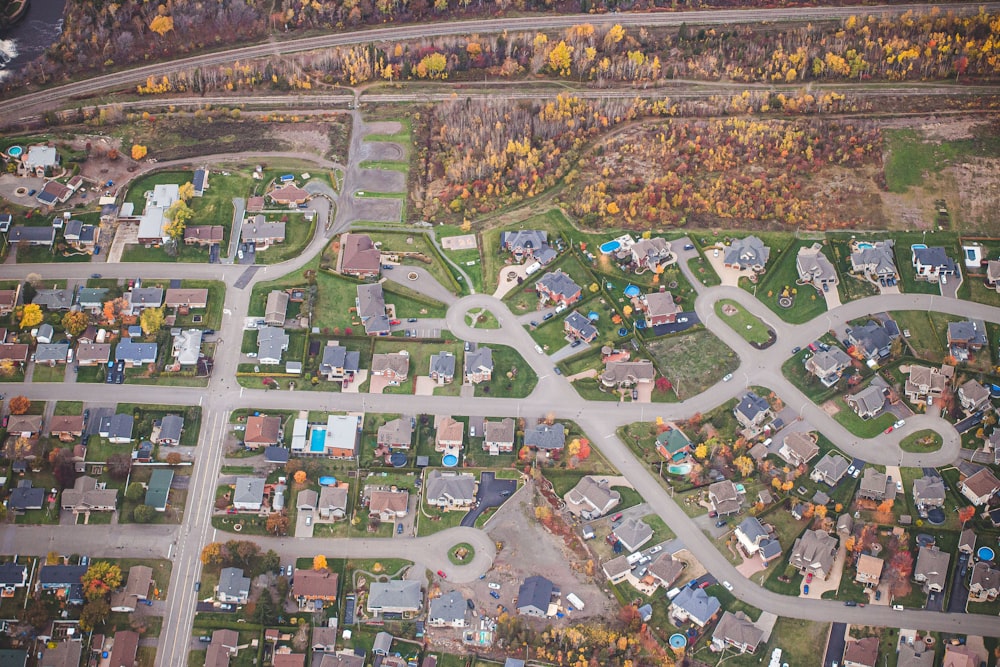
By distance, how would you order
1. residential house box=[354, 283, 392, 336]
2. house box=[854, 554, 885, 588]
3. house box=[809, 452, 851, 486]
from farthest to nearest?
residential house box=[354, 283, 392, 336] < house box=[809, 452, 851, 486] < house box=[854, 554, 885, 588]

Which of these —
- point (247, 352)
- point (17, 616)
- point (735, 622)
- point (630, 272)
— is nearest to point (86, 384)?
point (247, 352)

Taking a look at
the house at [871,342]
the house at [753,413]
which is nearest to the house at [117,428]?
the house at [753,413]

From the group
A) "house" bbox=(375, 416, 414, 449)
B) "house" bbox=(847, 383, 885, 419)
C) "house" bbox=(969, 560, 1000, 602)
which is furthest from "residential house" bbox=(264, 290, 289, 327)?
"house" bbox=(969, 560, 1000, 602)

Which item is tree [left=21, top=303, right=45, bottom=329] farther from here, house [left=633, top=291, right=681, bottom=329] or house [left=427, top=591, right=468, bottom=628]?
house [left=633, top=291, right=681, bottom=329]

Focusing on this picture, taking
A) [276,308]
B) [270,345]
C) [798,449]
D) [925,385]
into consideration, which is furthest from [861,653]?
[276,308]

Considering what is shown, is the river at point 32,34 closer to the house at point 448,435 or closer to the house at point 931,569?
the house at point 448,435

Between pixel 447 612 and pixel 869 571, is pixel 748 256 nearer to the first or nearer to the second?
pixel 869 571
